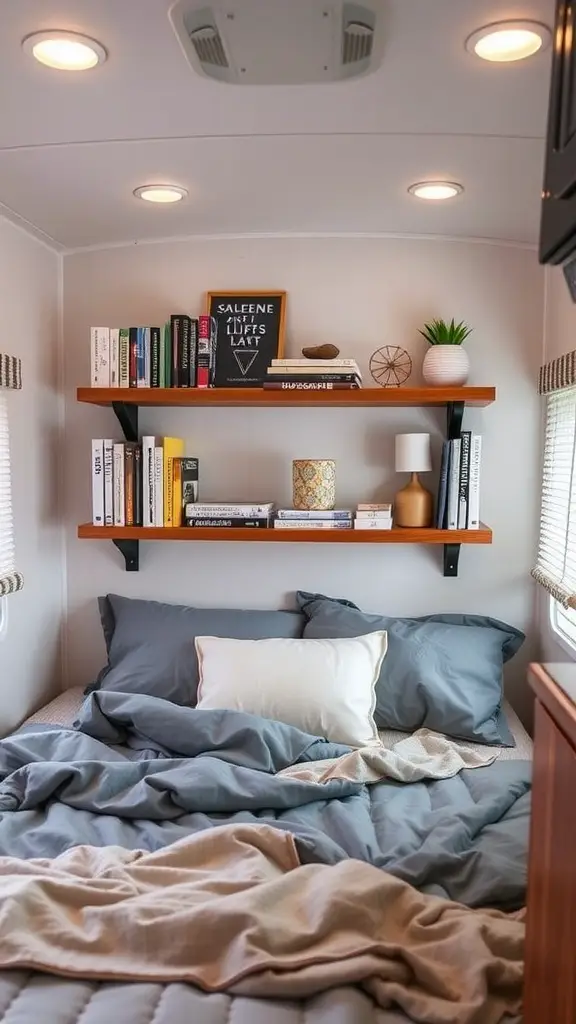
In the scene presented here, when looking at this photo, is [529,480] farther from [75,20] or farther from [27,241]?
[75,20]

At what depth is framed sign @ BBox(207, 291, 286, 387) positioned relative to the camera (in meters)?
2.82

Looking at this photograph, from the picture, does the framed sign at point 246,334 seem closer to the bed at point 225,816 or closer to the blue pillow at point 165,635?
the blue pillow at point 165,635

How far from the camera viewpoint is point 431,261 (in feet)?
9.44

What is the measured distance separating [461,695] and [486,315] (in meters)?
1.23

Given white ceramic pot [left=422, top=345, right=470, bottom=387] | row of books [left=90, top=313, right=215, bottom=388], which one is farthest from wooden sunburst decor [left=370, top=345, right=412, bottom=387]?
row of books [left=90, top=313, right=215, bottom=388]

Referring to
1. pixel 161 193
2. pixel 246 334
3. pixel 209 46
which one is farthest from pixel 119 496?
pixel 209 46

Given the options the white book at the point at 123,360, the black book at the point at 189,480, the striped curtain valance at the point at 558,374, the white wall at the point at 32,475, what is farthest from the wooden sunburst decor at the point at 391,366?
the white wall at the point at 32,475

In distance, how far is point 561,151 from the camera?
102 cm

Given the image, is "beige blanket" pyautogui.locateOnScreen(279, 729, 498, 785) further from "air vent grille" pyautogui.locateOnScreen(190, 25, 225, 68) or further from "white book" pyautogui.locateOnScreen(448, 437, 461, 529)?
"air vent grille" pyautogui.locateOnScreen(190, 25, 225, 68)

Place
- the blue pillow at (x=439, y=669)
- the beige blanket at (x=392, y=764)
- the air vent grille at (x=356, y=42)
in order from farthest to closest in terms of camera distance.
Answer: the blue pillow at (x=439, y=669), the beige blanket at (x=392, y=764), the air vent grille at (x=356, y=42)

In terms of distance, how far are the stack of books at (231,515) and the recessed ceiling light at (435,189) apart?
102 cm

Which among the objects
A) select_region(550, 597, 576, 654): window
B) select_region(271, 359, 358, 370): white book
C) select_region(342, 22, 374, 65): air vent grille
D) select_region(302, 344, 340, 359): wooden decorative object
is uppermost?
select_region(342, 22, 374, 65): air vent grille

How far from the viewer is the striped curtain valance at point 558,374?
2.38 meters

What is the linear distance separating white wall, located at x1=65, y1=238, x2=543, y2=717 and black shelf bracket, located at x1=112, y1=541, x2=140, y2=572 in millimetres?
32
